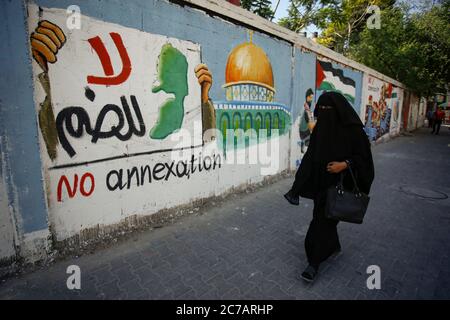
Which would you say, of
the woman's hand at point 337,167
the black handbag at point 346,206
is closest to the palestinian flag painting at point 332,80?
the woman's hand at point 337,167

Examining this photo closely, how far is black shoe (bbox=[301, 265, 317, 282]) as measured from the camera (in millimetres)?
2816

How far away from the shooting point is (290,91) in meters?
6.95

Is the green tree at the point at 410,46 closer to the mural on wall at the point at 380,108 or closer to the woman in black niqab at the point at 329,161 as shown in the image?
the mural on wall at the point at 380,108

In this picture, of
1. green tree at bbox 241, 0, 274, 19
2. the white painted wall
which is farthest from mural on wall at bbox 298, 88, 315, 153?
green tree at bbox 241, 0, 274, 19

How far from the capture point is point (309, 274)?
9.30 feet

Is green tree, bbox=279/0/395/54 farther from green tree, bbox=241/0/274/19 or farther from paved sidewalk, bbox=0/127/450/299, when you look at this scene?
paved sidewalk, bbox=0/127/450/299

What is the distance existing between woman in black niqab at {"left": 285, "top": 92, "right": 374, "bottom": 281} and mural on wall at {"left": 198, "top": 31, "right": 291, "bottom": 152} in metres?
2.32

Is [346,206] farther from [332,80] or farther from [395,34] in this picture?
[395,34]

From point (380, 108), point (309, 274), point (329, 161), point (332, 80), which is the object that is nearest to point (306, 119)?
point (332, 80)

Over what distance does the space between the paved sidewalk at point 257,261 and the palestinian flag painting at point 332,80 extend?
4657mm

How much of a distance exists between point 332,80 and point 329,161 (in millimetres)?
7231

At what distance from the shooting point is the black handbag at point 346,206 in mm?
2707

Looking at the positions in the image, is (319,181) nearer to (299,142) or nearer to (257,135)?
(257,135)

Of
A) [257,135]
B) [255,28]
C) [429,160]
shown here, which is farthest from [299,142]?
[429,160]
